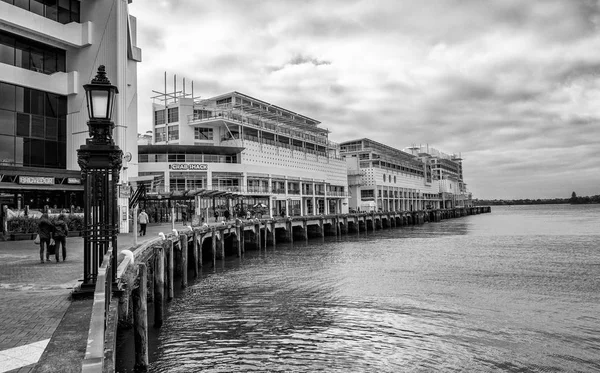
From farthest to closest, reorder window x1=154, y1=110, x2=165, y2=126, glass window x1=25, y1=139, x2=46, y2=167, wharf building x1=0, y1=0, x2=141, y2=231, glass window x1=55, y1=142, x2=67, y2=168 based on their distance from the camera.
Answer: window x1=154, y1=110, x2=165, y2=126 → glass window x1=55, y1=142, x2=67, y2=168 → glass window x1=25, y1=139, x2=46, y2=167 → wharf building x1=0, y1=0, x2=141, y2=231

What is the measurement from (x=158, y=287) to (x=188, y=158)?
43182mm

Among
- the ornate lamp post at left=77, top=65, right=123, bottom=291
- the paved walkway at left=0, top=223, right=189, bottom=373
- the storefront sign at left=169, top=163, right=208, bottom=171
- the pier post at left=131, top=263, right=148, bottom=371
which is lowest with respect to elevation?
the pier post at left=131, top=263, right=148, bottom=371

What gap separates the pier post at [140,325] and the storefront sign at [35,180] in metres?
21.4

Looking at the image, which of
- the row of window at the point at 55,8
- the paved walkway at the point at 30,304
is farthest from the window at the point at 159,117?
the paved walkway at the point at 30,304

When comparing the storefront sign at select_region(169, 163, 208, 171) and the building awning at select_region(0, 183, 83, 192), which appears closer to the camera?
the building awning at select_region(0, 183, 83, 192)

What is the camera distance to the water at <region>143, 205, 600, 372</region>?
1020 centimetres

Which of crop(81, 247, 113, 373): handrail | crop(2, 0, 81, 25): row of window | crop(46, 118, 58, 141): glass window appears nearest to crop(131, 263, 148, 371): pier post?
crop(81, 247, 113, 373): handrail

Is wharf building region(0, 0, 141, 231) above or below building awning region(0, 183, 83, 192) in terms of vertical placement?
above

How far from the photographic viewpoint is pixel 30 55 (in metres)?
30.5

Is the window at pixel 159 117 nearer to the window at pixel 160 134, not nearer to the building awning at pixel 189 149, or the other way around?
the window at pixel 160 134

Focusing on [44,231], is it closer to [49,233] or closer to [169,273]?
[49,233]

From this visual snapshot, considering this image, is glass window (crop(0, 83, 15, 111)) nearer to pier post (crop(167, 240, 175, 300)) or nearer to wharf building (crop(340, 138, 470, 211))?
pier post (crop(167, 240, 175, 300))

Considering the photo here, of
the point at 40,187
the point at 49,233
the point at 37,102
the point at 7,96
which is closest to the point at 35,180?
the point at 40,187

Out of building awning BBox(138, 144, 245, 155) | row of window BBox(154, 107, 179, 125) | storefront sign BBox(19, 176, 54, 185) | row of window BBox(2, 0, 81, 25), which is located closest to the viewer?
storefront sign BBox(19, 176, 54, 185)
